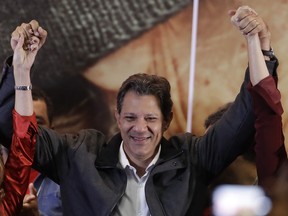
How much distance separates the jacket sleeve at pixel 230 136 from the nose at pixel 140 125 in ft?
0.54

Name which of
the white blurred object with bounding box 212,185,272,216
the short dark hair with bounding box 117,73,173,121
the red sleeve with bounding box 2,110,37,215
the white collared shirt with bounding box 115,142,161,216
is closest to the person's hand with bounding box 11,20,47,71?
the red sleeve with bounding box 2,110,37,215

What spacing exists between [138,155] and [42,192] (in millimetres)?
467

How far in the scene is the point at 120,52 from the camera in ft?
7.24

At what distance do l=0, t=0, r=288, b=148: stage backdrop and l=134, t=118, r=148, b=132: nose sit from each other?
55 cm

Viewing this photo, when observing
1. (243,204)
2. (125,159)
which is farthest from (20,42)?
(243,204)

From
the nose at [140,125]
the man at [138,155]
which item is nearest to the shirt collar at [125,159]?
the man at [138,155]

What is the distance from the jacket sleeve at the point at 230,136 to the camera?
5.03ft

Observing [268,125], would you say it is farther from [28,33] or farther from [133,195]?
[28,33]

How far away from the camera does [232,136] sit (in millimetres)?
1561

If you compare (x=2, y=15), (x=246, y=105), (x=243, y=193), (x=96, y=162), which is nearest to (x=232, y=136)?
(x=246, y=105)

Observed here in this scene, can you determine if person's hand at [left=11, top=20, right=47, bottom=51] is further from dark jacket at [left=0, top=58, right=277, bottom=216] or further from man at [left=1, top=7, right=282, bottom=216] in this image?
dark jacket at [left=0, top=58, right=277, bottom=216]

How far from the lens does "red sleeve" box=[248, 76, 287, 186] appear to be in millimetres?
1475

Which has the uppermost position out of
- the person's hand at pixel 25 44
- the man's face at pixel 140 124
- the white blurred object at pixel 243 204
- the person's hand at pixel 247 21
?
the person's hand at pixel 25 44

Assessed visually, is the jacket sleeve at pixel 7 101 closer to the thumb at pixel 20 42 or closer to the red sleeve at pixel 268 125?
the thumb at pixel 20 42
